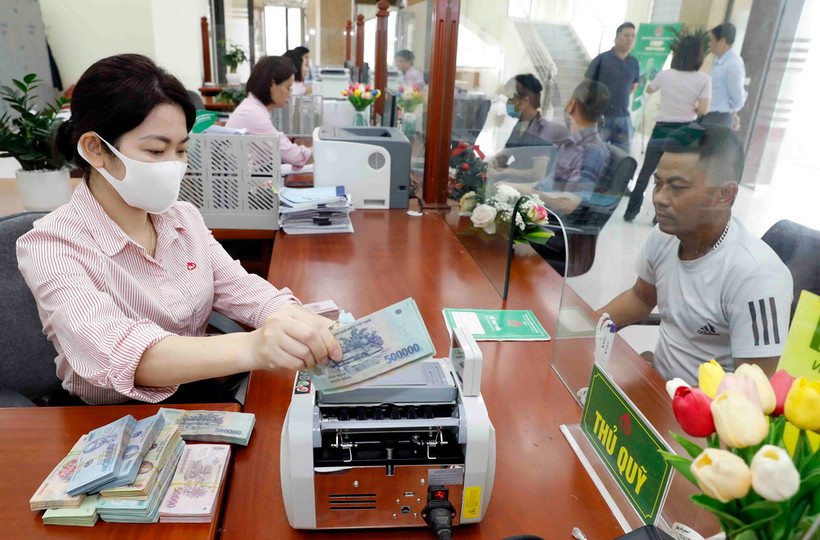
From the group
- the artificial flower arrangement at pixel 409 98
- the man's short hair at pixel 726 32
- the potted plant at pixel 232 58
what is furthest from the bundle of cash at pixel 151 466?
the potted plant at pixel 232 58

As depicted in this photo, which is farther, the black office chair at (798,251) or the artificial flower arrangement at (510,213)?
the artificial flower arrangement at (510,213)

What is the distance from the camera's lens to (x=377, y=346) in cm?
81

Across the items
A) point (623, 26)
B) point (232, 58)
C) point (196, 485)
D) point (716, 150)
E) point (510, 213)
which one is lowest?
point (196, 485)

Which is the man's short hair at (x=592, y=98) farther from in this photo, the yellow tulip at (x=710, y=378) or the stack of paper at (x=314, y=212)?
the yellow tulip at (x=710, y=378)

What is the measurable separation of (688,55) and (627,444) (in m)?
0.85

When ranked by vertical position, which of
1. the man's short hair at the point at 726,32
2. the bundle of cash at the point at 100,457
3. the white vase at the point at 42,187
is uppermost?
the man's short hair at the point at 726,32

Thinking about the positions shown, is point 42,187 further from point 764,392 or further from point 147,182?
point 764,392

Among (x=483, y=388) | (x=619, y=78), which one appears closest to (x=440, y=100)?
(x=619, y=78)

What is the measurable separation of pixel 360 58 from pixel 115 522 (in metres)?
6.65

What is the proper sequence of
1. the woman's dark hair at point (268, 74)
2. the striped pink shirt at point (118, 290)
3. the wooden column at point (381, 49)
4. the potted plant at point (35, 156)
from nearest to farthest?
the striped pink shirt at point (118, 290), the potted plant at point (35, 156), the woman's dark hair at point (268, 74), the wooden column at point (381, 49)

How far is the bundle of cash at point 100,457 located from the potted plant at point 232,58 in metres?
7.86

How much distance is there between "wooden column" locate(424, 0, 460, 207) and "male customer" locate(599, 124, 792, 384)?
161cm

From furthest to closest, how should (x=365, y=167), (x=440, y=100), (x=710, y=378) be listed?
(x=440, y=100)
(x=365, y=167)
(x=710, y=378)

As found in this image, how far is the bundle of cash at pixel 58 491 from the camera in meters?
0.80
